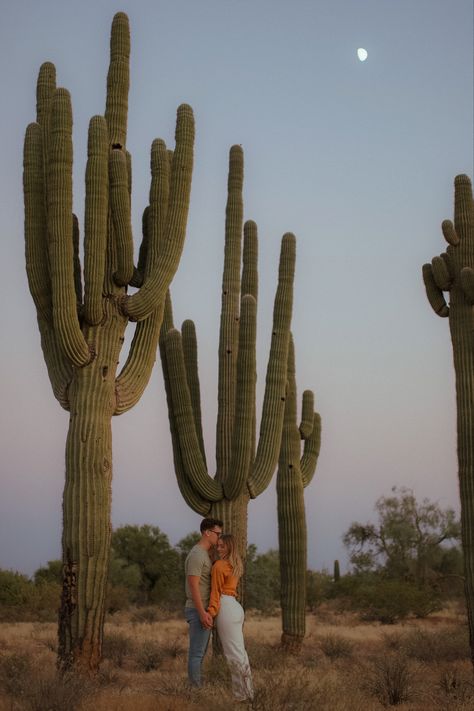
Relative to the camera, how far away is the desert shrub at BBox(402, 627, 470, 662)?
49.6 feet

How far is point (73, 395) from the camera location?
416 inches

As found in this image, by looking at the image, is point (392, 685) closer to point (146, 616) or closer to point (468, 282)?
point (468, 282)

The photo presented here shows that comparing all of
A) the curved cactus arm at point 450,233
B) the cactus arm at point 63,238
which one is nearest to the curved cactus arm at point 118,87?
the cactus arm at point 63,238

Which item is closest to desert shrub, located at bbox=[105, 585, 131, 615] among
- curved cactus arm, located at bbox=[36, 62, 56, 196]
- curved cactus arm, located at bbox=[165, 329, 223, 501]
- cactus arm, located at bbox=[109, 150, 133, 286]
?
curved cactus arm, located at bbox=[165, 329, 223, 501]

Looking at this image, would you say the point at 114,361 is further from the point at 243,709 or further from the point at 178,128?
the point at 243,709

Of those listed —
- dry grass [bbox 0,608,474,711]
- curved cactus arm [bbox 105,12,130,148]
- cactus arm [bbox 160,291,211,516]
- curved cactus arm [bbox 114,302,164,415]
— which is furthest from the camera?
cactus arm [bbox 160,291,211,516]

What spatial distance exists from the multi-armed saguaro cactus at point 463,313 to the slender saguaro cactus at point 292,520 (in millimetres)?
3023

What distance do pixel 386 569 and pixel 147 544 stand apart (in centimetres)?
847

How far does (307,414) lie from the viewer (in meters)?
15.7

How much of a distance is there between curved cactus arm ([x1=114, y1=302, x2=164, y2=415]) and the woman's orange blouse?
3498 mm

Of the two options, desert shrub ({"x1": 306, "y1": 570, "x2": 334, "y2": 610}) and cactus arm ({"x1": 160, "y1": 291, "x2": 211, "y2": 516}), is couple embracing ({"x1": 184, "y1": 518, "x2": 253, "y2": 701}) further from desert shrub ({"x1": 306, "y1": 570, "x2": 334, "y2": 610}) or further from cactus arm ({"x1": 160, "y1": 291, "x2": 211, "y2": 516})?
desert shrub ({"x1": 306, "y1": 570, "x2": 334, "y2": 610})

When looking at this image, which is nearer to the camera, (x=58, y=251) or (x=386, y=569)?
(x=58, y=251)

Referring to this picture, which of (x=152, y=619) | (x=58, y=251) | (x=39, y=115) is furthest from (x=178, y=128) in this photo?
(x=152, y=619)

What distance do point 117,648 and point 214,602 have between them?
7.50m
